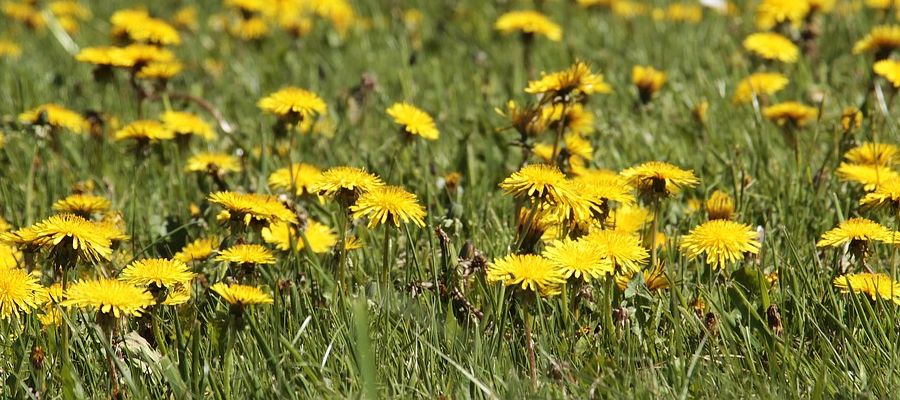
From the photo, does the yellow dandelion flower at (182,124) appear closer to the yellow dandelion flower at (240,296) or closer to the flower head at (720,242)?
the yellow dandelion flower at (240,296)

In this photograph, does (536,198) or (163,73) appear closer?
(536,198)

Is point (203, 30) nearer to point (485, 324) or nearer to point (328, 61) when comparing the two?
point (328, 61)

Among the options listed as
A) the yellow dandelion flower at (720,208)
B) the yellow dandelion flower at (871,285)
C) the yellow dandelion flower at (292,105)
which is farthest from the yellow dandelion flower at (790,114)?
the yellow dandelion flower at (292,105)

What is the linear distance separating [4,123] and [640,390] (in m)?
2.63

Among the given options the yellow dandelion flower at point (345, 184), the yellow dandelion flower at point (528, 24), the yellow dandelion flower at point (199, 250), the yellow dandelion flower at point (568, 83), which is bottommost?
Answer: the yellow dandelion flower at point (199, 250)

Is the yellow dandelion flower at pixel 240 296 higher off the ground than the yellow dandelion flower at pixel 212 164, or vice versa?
the yellow dandelion flower at pixel 212 164

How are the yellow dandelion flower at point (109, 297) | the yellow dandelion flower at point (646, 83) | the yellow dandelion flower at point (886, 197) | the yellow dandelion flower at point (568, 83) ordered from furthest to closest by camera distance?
1. the yellow dandelion flower at point (646, 83)
2. the yellow dandelion flower at point (568, 83)
3. the yellow dandelion flower at point (886, 197)
4. the yellow dandelion flower at point (109, 297)

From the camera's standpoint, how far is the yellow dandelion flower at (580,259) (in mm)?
2131

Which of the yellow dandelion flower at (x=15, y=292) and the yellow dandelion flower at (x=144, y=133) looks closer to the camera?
→ the yellow dandelion flower at (x=15, y=292)

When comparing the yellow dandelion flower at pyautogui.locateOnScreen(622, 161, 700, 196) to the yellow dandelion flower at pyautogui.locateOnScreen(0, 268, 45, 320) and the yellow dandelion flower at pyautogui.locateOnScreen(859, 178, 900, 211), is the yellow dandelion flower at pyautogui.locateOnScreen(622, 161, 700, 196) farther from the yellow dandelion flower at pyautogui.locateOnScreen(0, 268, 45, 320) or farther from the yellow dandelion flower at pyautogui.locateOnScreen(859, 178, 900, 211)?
the yellow dandelion flower at pyautogui.locateOnScreen(0, 268, 45, 320)

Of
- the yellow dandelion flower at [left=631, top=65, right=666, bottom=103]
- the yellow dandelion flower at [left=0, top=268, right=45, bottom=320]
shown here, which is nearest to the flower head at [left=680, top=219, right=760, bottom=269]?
the yellow dandelion flower at [left=0, top=268, right=45, bottom=320]

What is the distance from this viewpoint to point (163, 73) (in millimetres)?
3891

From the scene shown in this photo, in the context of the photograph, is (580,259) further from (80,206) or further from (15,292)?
(80,206)

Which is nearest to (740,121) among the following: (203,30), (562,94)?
(562,94)
